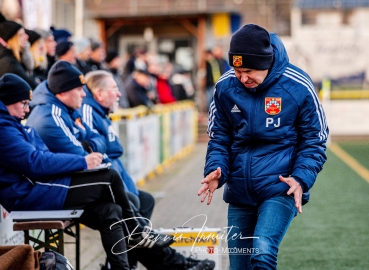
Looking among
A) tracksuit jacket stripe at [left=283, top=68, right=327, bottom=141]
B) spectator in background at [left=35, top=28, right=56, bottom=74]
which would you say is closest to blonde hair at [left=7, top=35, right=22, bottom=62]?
spectator in background at [left=35, top=28, right=56, bottom=74]

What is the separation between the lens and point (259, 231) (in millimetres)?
4328

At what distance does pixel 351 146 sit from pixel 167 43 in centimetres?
1016

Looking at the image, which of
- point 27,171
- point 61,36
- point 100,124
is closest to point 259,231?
point 27,171

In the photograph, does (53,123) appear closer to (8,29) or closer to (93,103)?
(93,103)

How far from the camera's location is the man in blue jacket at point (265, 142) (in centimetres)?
437

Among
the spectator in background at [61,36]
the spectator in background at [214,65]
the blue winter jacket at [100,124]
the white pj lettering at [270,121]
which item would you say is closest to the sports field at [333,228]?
the blue winter jacket at [100,124]

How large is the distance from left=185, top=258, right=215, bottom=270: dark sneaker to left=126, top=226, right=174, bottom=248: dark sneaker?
32 centimetres

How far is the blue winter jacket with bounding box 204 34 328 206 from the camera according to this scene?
174 inches

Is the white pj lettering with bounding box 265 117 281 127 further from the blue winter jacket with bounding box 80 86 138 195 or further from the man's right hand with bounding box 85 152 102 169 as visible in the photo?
the blue winter jacket with bounding box 80 86 138 195

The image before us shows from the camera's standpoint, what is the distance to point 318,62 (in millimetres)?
25797

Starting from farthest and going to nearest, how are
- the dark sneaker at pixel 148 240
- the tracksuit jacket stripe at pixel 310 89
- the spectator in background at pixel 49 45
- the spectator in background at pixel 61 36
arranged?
1. the spectator in background at pixel 61 36
2. the spectator in background at pixel 49 45
3. the dark sneaker at pixel 148 240
4. the tracksuit jacket stripe at pixel 310 89

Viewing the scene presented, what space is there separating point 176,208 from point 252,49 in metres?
5.95

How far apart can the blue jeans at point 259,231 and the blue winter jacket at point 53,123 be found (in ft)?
6.31

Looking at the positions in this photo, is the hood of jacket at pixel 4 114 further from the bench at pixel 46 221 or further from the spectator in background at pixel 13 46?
the spectator in background at pixel 13 46
